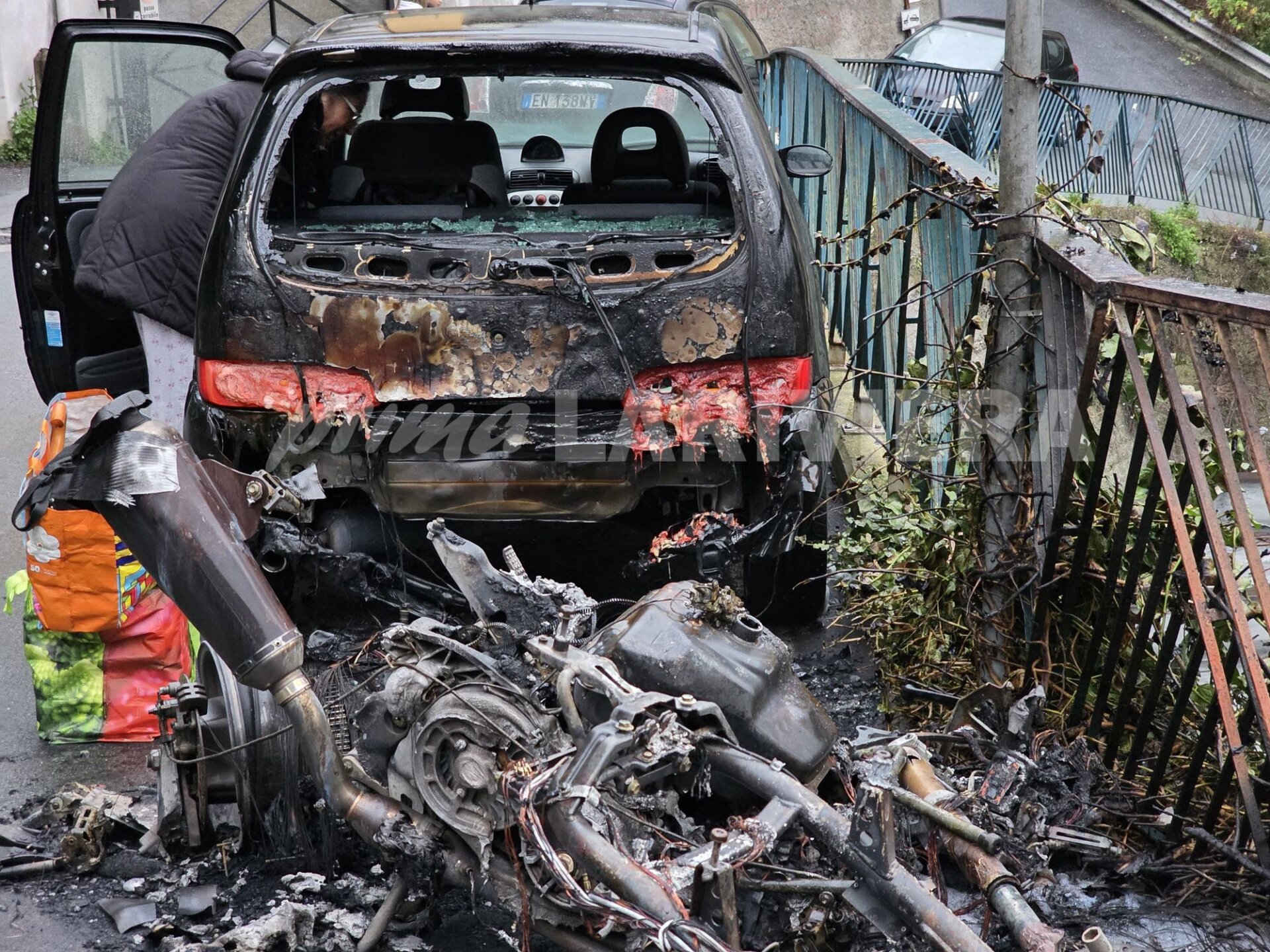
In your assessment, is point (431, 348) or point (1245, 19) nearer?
point (431, 348)

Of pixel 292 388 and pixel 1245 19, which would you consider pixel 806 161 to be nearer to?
pixel 292 388

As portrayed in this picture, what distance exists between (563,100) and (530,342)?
333cm

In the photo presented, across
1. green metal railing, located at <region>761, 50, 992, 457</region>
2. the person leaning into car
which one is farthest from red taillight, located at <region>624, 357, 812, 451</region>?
the person leaning into car

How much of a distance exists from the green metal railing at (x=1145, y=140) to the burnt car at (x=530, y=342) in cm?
966

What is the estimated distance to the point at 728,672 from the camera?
268 centimetres

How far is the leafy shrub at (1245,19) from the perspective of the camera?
18672 millimetres

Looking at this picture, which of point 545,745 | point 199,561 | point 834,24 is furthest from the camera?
point 834,24

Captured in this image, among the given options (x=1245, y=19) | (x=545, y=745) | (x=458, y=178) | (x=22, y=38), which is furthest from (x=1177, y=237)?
(x=22, y=38)

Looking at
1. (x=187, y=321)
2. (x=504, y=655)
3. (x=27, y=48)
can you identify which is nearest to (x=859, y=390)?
(x=187, y=321)

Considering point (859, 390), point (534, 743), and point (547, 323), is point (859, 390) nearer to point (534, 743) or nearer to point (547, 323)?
point (547, 323)

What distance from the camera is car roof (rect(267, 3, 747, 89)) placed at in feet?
11.5

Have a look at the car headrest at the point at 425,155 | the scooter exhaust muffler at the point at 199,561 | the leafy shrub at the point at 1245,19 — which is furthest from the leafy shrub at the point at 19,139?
the leafy shrub at the point at 1245,19

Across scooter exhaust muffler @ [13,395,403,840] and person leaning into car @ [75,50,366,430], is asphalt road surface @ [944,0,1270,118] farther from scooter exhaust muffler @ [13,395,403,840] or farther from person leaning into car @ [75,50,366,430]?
scooter exhaust muffler @ [13,395,403,840]

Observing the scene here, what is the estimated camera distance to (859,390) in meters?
6.19
